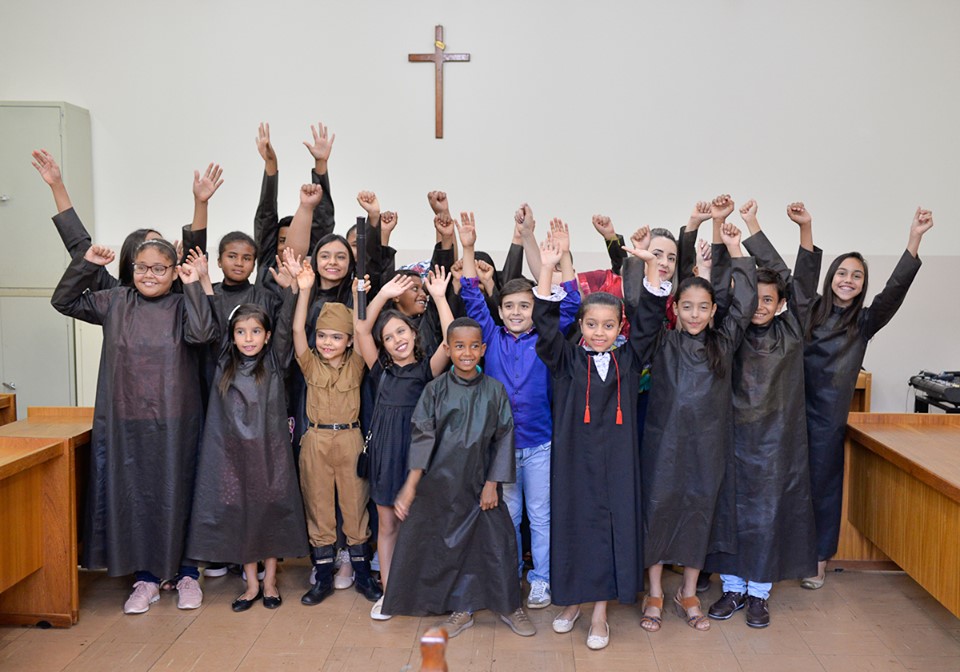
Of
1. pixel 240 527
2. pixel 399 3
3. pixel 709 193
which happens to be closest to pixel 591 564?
pixel 240 527

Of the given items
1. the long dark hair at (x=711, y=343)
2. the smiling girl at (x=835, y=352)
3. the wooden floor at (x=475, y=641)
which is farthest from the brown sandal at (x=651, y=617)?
the long dark hair at (x=711, y=343)

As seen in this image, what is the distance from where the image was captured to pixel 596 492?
9.87 ft

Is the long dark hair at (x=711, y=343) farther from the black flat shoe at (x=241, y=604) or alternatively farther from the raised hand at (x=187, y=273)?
the black flat shoe at (x=241, y=604)

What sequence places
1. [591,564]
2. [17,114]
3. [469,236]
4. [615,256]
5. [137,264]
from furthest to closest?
[17,114] → [615,256] → [469,236] → [137,264] → [591,564]

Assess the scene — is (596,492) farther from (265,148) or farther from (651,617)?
(265,148)

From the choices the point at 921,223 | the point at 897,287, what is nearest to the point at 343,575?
the point at 897,287

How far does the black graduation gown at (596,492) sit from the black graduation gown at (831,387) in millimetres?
919

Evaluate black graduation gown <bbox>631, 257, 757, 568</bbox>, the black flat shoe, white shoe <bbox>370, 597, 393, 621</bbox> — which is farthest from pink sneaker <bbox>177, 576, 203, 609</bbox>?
black graduation gown <bbox>631, 257, 757, 568</bbox>

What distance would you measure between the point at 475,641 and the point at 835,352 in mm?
1850

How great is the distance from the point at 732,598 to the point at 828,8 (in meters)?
4.08

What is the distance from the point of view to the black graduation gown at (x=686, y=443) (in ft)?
10.0

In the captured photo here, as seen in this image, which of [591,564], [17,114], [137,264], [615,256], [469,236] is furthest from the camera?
[17,114]

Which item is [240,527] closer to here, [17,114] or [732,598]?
[732,598]

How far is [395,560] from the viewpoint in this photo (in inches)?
119
